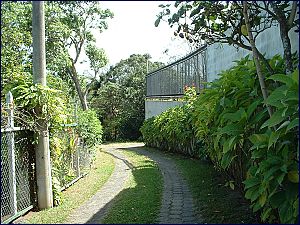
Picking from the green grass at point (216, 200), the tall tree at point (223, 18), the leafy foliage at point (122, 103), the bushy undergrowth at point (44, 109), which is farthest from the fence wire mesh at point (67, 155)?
the leafy foliage at point (122, 103)

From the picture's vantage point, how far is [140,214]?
4.42 meters

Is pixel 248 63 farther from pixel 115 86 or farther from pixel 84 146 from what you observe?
pixel 115 86

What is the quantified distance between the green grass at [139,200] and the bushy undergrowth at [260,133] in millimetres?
1088

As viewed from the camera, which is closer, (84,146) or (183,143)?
(84,146)

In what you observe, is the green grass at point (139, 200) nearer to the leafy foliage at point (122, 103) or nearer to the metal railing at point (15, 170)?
the metal railing at point (15, 170)

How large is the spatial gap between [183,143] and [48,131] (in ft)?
26.4

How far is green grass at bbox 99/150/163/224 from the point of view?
4020 millimetres

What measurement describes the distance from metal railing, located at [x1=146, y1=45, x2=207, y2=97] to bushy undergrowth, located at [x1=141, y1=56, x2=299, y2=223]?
529 centimetres

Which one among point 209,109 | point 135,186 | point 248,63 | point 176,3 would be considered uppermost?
point 176,3

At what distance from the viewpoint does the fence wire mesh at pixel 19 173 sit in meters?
4.79

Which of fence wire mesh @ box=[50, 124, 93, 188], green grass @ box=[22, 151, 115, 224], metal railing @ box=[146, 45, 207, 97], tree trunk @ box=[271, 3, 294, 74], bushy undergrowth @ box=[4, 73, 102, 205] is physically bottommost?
green grass @ box=[22, 151, 115, 224]

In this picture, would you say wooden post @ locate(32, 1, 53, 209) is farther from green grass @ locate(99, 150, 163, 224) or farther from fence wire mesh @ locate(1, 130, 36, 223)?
green grass @ locate(99, 150, 163, 224)

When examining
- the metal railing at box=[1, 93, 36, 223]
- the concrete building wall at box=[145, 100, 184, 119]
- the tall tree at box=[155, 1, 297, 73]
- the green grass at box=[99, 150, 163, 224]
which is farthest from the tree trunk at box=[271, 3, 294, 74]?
the concrete building wall at box=[145, 100, 184, 119]

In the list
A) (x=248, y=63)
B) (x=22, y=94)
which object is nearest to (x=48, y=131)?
(x=22, y=94)
